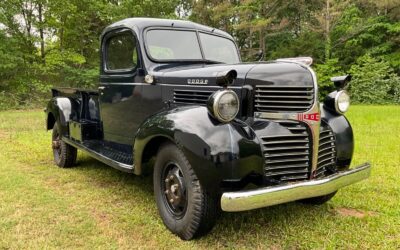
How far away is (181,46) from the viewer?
419 cm

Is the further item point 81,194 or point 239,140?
point 81,194

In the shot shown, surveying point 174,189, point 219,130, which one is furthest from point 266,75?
point 174,189

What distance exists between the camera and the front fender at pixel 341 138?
3.52 m

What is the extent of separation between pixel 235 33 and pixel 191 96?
73.5 feet

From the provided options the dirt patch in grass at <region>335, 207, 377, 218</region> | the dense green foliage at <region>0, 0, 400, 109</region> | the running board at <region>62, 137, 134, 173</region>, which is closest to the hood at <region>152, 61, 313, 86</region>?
the running board at <region>62, 137, 134, 173</region>

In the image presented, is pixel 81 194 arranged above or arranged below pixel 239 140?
below

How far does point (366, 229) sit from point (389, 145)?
405 cm

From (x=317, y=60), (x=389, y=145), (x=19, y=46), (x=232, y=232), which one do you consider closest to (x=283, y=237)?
(x=232, y=232)

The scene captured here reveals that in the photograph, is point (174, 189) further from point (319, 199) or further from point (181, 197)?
point (319, 199)

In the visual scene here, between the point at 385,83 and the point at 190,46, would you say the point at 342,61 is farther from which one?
the point at 190,46

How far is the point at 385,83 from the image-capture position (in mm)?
19641

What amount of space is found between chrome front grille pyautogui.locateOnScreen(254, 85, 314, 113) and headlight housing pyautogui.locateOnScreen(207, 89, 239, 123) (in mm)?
292

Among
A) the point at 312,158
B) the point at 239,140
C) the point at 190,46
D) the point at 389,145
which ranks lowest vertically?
the point at 389,145

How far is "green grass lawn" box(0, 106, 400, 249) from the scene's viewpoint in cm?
302
